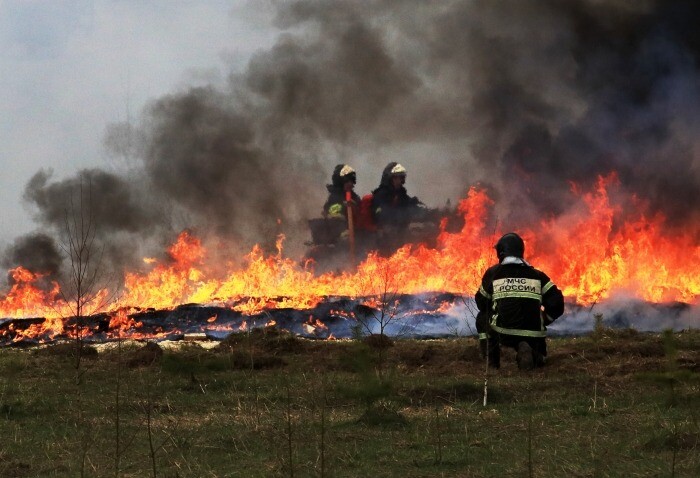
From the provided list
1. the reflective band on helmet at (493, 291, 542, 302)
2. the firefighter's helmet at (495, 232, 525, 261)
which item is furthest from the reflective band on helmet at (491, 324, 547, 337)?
the firefighter's helmet at (495, 232, 525, 261)

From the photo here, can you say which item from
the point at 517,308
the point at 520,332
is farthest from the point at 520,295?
the point at 520,332

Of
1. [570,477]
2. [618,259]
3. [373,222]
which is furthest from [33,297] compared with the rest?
[570,477]

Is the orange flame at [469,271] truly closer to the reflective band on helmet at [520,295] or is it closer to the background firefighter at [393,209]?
the background firefighter at [393,209]

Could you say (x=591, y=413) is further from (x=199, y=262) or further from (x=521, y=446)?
(x=199, y=262)

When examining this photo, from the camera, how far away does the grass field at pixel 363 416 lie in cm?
768

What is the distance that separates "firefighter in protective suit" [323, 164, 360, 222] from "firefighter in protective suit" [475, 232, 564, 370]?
19923mm

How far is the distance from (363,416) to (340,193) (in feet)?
82.2

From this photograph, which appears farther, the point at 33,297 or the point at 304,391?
the point at 33,297

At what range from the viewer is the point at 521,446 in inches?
331

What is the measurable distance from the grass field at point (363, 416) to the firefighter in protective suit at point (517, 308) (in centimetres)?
40

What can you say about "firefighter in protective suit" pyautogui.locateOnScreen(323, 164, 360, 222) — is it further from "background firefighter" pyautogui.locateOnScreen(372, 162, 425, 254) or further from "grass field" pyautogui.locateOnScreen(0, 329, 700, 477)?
"grass field" pyautogui.locateOnScreen(0, 329, 700, 477)

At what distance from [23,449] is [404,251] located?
25.0m

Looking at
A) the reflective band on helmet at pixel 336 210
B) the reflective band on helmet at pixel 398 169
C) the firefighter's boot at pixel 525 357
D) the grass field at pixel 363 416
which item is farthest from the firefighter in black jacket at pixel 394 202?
the firefighter's boot at pixel 525 357

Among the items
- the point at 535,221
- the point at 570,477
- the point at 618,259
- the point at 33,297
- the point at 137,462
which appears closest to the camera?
the point at 570,477
